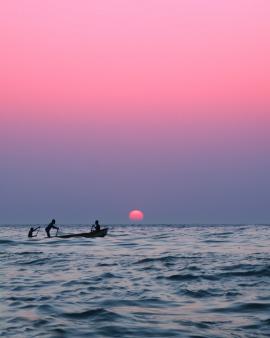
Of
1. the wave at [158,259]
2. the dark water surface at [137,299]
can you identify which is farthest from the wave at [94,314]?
the wave at [158,259]

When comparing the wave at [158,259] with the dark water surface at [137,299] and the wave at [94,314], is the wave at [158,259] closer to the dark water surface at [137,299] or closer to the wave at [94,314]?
the dark water surface at [137,299]

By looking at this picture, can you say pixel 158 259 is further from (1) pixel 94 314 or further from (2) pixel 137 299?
(1) pixel 94 314

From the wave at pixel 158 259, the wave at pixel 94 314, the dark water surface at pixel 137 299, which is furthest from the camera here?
the wave at pixel 158 259

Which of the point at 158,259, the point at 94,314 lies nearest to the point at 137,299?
the point at 94,314

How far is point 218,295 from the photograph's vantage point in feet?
53.0

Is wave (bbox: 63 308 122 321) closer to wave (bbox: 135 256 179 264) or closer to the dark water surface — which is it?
the dark water surface

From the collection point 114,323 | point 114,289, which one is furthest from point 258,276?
point 114,323

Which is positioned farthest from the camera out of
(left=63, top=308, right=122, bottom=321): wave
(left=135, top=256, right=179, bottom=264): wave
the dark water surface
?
(left=135, top=256, right=179, bottom=264): wave

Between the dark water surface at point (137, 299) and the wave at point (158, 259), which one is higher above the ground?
the wave at point (158, 259)

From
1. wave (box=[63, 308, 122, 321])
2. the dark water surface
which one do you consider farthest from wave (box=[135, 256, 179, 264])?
wave (box=[63, 308, 122, 321])

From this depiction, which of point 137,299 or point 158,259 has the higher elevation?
point 158,259

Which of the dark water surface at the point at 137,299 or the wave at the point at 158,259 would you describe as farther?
the wave at the point at 158,259

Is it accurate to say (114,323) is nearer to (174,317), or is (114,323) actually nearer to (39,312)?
(174,317)

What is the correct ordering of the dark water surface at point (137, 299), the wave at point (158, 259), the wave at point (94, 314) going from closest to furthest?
the dark water surface at point (137, 299) → the wave at point (94, 314) → the wave at point (158, 259)
